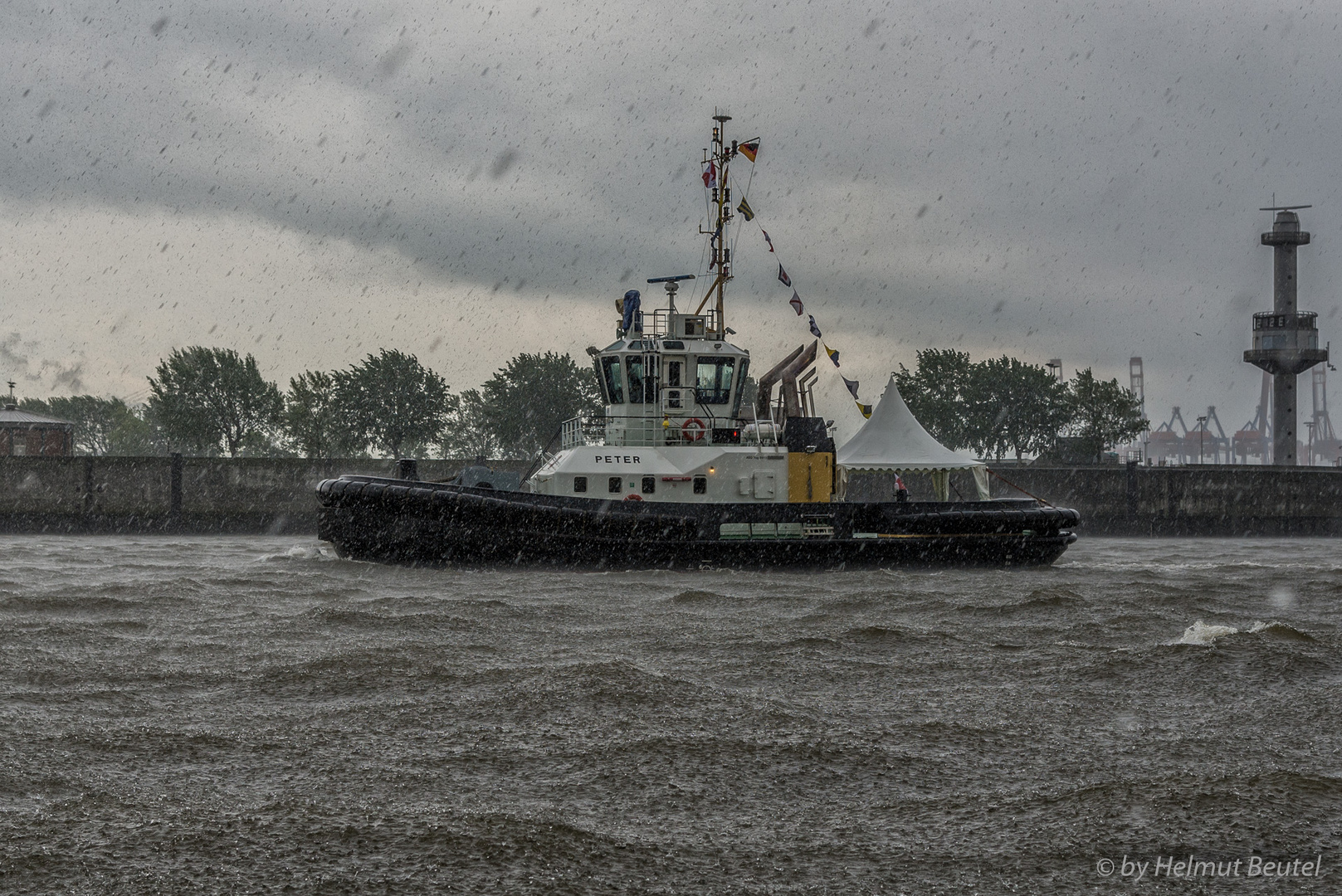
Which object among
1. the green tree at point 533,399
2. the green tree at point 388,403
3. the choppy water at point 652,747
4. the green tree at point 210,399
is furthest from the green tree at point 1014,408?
the choppy water at point 652,747

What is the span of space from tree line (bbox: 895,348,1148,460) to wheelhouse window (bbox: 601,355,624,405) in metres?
54.6

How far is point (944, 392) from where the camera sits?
246 ft

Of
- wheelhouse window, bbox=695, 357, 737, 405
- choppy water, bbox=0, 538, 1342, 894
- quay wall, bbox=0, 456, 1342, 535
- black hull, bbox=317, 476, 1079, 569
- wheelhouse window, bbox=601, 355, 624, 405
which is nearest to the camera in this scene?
Answer: choppy water, bbox=0, 538, 1342, 894

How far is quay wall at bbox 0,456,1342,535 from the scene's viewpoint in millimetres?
33594

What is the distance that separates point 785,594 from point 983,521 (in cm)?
577

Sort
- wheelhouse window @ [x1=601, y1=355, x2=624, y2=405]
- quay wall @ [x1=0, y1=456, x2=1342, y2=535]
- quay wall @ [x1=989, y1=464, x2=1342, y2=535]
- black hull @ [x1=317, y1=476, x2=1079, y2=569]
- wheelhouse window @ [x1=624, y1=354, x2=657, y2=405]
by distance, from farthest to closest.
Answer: quay wall @ [x1=989, y1=464, x2=1342, y2=535] < quay wall @ [x1=0, y1=456, x2=1342, y2=535] < wheelhouse window @ [x1=601, y1=355, x2=624, y2=405] < wheelhouse window @ [x1=624, y1=354, x2=657, y2=405] < black hull @ [x1=317, y1=476, x2=1079, y2=569]

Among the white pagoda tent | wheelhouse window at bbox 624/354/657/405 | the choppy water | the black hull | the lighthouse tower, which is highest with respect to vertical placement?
the lighthouse tower

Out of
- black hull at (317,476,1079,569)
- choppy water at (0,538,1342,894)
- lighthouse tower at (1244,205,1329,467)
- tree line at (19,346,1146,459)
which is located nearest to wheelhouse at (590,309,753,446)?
black hull at (317,476,1079,569)

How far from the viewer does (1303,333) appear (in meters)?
72.8

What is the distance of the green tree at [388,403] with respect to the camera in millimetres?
69188

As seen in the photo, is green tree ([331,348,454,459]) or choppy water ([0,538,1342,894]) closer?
A: choppy water ([0,538,1342,894])

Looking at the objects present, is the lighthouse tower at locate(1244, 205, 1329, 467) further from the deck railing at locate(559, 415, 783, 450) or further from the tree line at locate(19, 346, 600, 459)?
the deck railing at locate(559, 415, 783, 450)

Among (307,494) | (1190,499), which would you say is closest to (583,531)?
(307,494)

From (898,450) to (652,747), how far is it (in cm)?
1649
